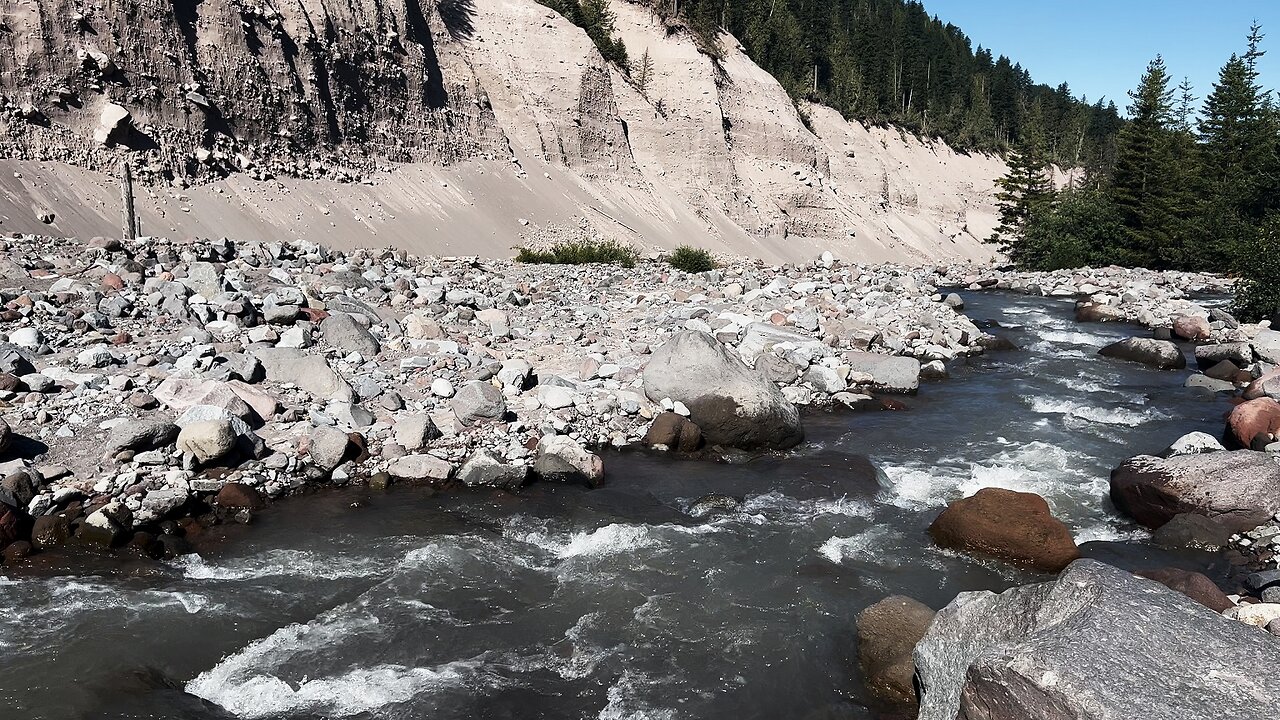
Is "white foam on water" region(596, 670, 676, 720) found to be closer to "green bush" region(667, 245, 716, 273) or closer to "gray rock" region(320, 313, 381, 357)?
"gray rock" region(320, 313, 381, 357)

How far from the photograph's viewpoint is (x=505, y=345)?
50.4ft

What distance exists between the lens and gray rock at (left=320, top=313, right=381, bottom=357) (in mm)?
13891

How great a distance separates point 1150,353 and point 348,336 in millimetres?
16089

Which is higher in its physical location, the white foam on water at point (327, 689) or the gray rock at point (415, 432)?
the gray rock at point (415, 432)

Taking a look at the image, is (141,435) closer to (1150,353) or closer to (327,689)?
(327,689)

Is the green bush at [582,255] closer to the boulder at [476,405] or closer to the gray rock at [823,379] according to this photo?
the gray rock at [823,379]

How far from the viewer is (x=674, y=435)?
11.8m

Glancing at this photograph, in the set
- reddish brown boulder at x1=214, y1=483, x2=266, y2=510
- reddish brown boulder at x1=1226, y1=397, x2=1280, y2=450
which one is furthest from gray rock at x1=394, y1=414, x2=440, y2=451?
reddish brown boulder at x1=1226, y1=397, x2=1280, y2=450

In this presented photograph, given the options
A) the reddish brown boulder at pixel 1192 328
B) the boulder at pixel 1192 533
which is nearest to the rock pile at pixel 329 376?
the boulder at pixel 1192 533

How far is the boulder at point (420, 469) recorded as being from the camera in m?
10.3

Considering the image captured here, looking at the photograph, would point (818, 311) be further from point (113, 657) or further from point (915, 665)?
point (113, 657)

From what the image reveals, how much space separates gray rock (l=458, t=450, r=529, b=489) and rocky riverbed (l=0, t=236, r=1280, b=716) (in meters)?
0.02

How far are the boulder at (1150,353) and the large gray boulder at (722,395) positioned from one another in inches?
391

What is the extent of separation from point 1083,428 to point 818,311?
24.0 ft
